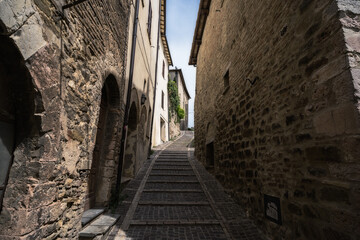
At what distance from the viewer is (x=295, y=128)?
2.43 metres

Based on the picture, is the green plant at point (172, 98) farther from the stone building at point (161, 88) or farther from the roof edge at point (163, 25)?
the roof edge at point (163, 25)

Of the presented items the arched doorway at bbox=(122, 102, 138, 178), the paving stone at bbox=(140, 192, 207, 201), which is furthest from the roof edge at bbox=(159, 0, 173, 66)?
the paving stone at bbox=(140, 192, 207, 201)

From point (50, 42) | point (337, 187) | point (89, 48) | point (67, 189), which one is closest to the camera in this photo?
point (337, 187)

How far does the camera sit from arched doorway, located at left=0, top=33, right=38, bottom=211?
1673mm

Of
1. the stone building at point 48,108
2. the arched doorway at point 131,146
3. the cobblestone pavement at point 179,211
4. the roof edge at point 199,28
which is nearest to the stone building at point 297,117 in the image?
the cobblestone pavement at point 179,211

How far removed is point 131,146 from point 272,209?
14.6 ft

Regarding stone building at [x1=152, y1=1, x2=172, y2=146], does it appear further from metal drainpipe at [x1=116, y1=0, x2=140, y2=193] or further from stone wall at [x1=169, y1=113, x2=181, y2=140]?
metal drainpipe at [x1=116, y1=0, x2=140, y2=193]

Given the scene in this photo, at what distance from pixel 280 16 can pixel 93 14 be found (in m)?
2.86

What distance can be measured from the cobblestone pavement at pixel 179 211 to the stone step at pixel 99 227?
15cm

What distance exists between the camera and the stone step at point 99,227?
8.70 feet

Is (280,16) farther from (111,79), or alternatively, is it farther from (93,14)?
(111,79)

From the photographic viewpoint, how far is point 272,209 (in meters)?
2.89

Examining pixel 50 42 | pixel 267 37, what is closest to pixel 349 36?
pixel 267 37

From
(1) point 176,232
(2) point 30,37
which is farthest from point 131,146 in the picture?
(2) point 30,37
